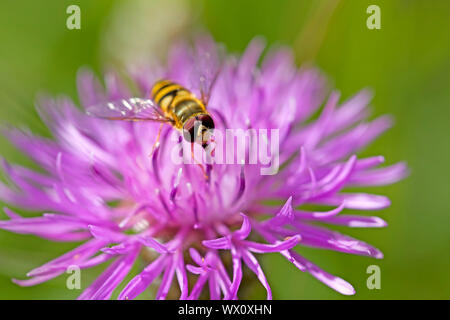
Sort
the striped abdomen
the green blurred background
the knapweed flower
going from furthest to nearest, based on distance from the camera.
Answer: the green blurred background < the striped abdomen < the knapweed flower

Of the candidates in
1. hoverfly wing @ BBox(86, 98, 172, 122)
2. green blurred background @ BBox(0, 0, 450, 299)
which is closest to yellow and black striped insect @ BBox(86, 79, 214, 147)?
hoverfly wing @ BBox(86, 98, 172, 122)

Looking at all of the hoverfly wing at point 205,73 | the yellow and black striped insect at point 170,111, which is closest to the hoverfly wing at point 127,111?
the yellow and black striped insect at point 170,111

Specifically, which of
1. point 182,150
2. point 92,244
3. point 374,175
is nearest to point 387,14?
point 374,175

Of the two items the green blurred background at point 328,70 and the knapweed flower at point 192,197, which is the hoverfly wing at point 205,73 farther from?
the green blurred background at point 328,70

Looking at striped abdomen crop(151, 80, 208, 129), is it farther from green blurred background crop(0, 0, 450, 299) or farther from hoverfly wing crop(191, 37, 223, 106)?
green blurred background crop(0, 0, 450, 299)
